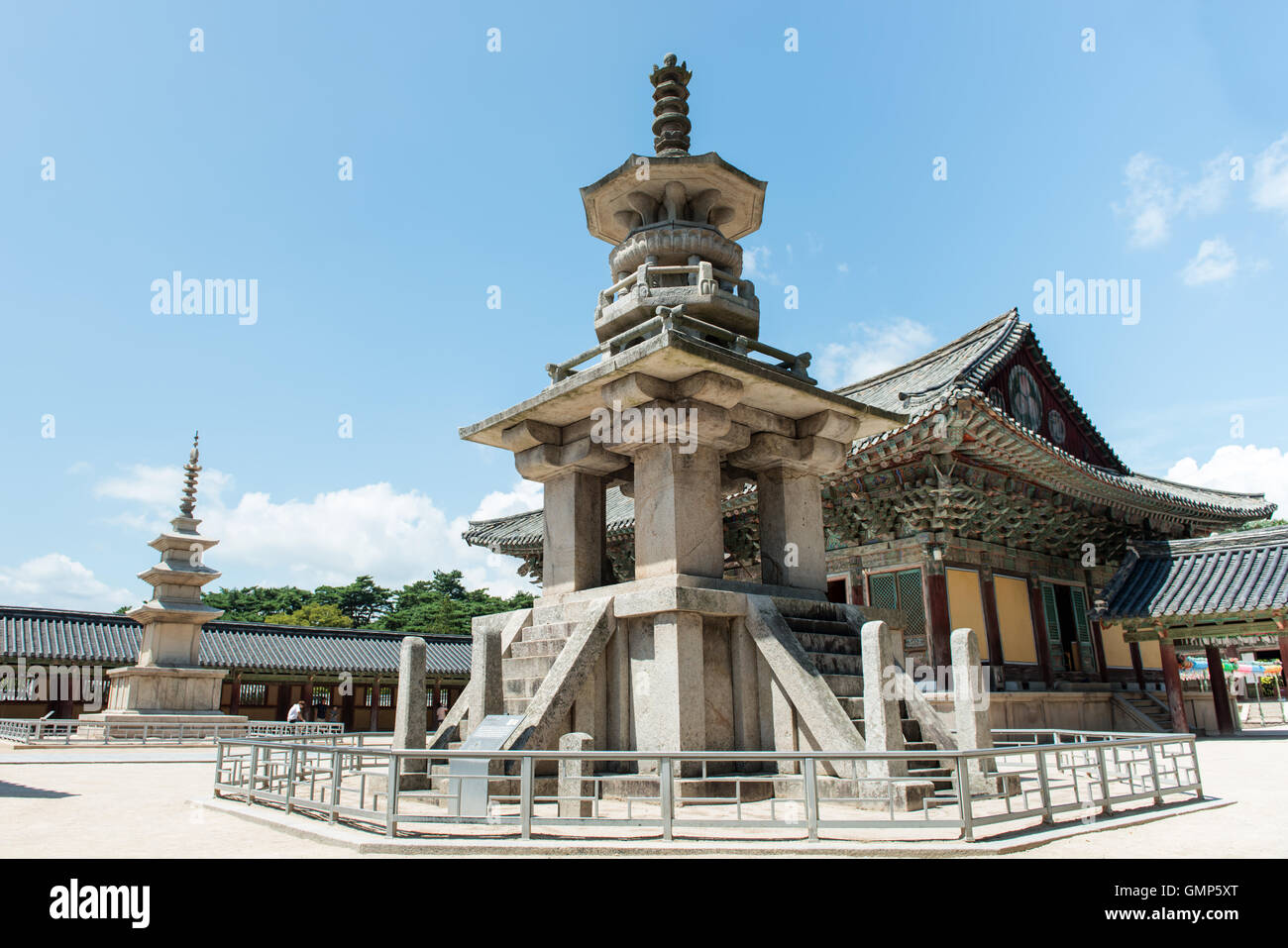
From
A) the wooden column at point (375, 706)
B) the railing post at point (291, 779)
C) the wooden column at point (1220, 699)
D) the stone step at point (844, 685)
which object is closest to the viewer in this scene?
the railing post at point (291, 779)

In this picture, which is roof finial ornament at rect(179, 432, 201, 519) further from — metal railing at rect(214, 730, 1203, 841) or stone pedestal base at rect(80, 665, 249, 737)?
metal railing at rect(214, 730, 1203, 841)

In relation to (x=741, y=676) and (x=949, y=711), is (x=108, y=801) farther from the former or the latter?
(x=949, y=711)

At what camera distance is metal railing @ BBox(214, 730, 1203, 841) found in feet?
18.3

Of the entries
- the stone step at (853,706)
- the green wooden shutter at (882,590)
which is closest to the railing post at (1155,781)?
the stone step at (853,706)

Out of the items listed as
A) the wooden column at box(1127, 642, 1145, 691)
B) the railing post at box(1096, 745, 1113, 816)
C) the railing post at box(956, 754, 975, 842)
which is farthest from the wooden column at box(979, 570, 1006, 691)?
the railing post at box(956, 754, 975, 842)

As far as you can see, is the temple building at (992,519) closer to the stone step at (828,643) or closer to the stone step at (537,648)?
the stone step at (537,648)

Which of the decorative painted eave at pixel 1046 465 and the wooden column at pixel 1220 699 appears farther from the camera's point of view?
the wooden column at pixel 1220 699

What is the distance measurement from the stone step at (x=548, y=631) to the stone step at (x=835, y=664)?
250 cm

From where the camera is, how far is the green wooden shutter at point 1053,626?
19.1 meters

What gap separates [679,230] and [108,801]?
9281mm

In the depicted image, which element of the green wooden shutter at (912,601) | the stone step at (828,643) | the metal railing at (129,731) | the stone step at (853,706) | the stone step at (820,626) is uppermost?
the green wooden shutter at (912,601)

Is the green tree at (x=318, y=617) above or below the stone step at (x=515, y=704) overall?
above

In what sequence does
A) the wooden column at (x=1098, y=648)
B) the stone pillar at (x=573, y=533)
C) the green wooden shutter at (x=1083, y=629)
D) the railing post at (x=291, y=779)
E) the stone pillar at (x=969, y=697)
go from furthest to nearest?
the wooden column at (x=1098, y=648) < the green wooden shutter at (x=1083, y=629) < the stone pillar at (x=573, y=533) < the railing post at (x=291, y=779) < the stone pillar at (x=969, y=697)

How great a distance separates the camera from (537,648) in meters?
9.20
